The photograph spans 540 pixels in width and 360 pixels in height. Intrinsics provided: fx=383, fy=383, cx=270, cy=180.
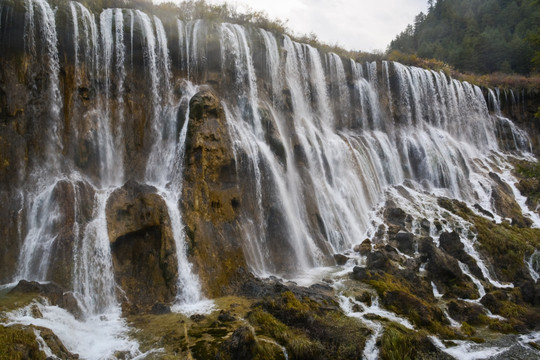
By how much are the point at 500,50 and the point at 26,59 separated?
59065 mm

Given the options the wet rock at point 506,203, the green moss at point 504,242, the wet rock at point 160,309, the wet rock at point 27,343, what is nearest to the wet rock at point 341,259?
the green moss at point 504,242

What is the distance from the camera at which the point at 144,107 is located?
1856 cm

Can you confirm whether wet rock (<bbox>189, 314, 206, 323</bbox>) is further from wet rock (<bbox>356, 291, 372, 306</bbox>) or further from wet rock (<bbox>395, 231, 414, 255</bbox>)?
wet rock (<bbox>395, 231, 414, 255</bbox>)

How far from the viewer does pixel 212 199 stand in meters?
16.1

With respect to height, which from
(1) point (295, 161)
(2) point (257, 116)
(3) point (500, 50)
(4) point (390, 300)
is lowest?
(4) point (390, 300)

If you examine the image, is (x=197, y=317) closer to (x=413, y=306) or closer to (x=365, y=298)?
(x=365, y=298)

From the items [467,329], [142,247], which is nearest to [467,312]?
[467,329]

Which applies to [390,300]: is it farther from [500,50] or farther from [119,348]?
[500,50]

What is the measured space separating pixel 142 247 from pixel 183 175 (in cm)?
354

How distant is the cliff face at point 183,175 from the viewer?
13.5 metres

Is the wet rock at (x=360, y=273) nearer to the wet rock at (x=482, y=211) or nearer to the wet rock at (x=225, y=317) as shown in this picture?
the wet rock at (x=225, y=317)

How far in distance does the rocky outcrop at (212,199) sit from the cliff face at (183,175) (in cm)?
6

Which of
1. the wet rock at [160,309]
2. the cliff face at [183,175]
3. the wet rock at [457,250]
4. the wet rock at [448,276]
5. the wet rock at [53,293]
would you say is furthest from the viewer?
the wet rock at [457,250]

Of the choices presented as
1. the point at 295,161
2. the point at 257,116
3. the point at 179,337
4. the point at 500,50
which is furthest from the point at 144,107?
the point at 500,50
